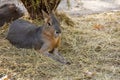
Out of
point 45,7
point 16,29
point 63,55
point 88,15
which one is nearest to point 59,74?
point 63,55

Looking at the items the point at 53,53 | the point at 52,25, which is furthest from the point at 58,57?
the point at 52,25

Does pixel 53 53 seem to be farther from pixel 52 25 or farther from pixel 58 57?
pixel 52 25

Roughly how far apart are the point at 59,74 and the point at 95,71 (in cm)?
48

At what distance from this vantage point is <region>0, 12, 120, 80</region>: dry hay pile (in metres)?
5.12

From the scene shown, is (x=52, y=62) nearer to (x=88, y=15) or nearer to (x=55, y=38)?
(x=55, y=38)

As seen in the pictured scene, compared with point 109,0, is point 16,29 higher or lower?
higher

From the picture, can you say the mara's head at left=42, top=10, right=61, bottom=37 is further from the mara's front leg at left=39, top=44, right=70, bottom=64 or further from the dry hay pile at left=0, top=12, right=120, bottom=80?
the dry hay pile at left=0, top=12, right=120, bottom=80

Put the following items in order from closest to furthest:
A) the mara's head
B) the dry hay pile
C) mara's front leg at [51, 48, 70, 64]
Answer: the dry hay pile → the mara's head → mara's front leg at [51, 48, 70, 64]

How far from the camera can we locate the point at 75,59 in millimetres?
5695

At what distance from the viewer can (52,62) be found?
5457 mm

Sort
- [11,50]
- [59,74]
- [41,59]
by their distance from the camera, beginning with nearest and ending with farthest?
[59,74], [41,59], [11,50]

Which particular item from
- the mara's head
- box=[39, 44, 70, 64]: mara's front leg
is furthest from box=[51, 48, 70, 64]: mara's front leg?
the mara's head

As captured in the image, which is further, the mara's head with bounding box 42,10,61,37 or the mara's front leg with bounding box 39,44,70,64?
the mara's front leg with bounding box 39,44,70,64

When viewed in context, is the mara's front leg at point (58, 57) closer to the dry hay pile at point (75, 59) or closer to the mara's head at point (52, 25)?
the dry hay pile at point (75, 59)
